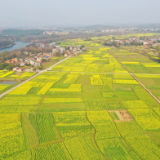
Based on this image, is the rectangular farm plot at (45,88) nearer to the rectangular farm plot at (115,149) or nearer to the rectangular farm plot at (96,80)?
the rectangular farm plot at (96,80)

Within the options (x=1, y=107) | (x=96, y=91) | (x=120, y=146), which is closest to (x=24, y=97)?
(x=1, y=107)

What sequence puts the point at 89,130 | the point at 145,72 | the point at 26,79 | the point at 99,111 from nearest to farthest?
the point at 89,130
the point at 99,111
the point at 26,79
the point at 145,72

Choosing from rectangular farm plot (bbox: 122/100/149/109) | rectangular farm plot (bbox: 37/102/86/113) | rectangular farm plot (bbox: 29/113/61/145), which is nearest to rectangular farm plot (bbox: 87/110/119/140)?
rectangular farm plot (bbox: 37/102/86/113)

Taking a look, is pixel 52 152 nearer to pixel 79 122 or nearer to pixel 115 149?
pixel 79 122

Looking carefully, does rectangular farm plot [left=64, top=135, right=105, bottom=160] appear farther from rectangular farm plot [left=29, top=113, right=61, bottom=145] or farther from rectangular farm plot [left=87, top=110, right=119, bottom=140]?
rectangular farm plot [left=29, top=113, right=61, bottom=145]

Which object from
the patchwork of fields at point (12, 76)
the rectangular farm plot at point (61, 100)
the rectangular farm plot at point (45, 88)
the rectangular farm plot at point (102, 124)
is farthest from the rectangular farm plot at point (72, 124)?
the patchwork of fields at point (12, 76)

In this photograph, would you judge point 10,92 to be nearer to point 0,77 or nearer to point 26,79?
point 26,79


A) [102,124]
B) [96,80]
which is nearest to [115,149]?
[102,124]
